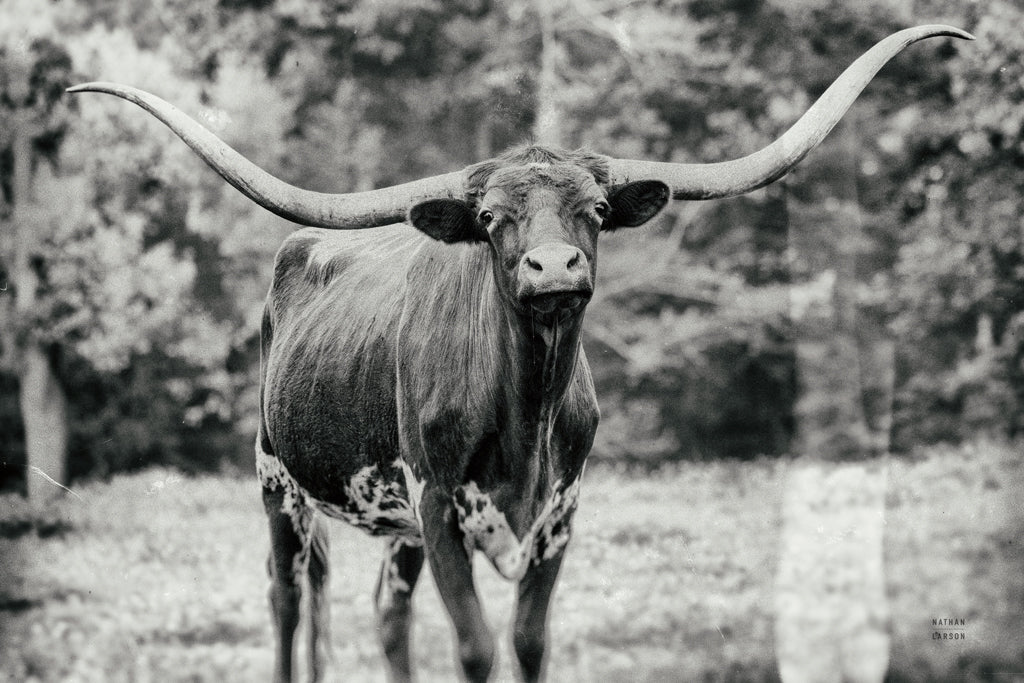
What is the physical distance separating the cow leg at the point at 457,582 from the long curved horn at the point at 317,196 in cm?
94

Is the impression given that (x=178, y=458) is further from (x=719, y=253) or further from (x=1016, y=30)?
(x=1016, y=30)

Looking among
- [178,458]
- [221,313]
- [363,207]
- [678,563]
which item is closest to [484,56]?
[221,313]

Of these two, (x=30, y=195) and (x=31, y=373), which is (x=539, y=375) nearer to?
(x=30, y=195)

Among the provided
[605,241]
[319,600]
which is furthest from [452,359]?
[605,241]

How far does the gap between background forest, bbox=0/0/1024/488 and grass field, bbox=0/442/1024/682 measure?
1.75 metres

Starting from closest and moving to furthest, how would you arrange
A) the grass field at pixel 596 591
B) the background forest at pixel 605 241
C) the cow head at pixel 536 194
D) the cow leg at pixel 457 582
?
the cow head at pixel 536 194
the cow leg at pixel 457 582
the grass field at pixel 596 591
the background forest at pixel 605 241

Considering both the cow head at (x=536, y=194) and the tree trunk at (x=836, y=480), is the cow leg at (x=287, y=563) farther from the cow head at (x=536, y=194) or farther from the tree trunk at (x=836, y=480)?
the tree trunk at (x=836, y=480)

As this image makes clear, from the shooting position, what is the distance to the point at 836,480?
841cm

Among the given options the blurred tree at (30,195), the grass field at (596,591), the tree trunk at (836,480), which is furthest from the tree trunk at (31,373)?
the tree trunk at (836,480)

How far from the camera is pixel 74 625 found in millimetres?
6312

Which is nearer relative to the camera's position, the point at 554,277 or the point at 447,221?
the point at 554,277

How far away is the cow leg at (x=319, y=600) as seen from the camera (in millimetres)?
4742

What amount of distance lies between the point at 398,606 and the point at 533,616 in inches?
44.4

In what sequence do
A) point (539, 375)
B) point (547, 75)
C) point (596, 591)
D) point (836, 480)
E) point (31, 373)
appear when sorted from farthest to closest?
point (547, 75), point (31, 373), point (836, 480), point (596, 591), point (539, 375)
